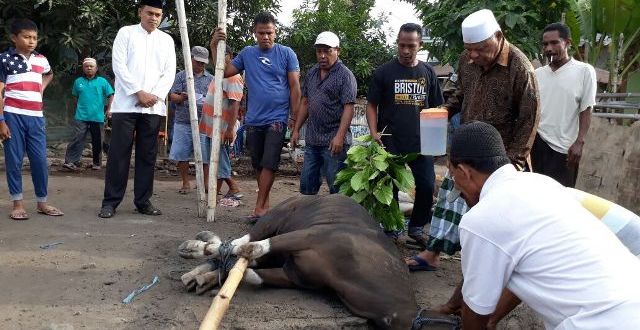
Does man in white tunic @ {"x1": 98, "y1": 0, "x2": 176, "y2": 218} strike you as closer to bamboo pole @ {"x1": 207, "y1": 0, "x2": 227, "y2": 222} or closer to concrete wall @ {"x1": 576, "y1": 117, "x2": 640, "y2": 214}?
bamboo pole @ {"x1": 207, "y1": 0, "x2": 227, "y2": 222}

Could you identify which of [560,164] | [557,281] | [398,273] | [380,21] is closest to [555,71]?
[560,164]

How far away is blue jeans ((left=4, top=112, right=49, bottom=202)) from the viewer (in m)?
5.22

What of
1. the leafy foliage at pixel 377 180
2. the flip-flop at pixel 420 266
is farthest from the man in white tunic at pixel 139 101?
the flip-flop at pixel 420 266

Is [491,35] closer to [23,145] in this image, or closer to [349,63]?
[23,145]

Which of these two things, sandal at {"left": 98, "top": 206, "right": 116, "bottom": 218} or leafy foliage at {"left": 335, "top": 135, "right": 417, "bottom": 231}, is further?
sandal at {"left": 98, "top": 206, "right": 116, "bottom": 218}

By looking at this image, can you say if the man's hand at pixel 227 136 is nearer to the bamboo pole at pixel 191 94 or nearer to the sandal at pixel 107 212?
the bamboo pole at pixel 191 94

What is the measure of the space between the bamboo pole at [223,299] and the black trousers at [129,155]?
2345 millimetres

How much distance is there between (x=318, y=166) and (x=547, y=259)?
12.1 ft

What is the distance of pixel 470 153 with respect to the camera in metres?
2.40

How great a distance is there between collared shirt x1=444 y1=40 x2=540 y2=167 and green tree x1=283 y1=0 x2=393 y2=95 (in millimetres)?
10194

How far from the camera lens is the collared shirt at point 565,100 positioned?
5.00m

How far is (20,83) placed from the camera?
5258mm

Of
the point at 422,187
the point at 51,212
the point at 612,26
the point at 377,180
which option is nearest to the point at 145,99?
the point at 51,212

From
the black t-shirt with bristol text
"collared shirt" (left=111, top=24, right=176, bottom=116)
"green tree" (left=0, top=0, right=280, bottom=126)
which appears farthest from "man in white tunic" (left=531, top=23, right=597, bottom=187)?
"green tree" (left=0, top=0, right=280, bottom=126)
